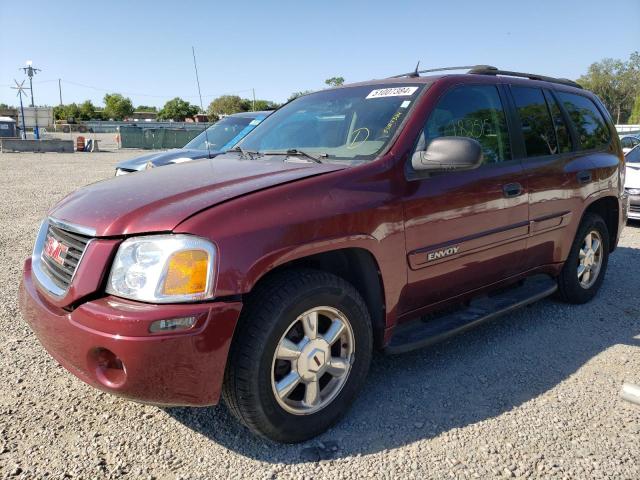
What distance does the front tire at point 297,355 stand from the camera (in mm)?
2301

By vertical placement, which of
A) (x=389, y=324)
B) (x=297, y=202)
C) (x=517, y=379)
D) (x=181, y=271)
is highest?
(x=297, y=202)

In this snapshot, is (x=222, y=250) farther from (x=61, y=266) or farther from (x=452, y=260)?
(x=452, y=260)

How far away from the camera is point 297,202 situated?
243 centimetres

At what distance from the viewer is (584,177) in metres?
4.19

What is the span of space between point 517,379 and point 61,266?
2.68 metres

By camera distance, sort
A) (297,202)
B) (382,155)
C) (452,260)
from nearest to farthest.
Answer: (297,202), (382,155), (452,260)

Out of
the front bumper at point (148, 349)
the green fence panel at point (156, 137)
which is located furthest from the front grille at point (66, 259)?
the green fence panel at point (156, 137)

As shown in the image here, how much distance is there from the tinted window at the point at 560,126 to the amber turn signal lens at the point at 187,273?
3158 mm

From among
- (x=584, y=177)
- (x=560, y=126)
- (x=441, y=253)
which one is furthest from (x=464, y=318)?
(x=560, y=126)

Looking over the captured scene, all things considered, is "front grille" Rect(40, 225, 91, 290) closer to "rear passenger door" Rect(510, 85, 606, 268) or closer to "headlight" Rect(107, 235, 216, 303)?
"headlight" Rect(107, 235, 216, 303)

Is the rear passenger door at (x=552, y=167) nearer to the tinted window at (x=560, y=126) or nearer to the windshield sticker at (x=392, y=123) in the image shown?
the tinted window at (x=560, y=126)

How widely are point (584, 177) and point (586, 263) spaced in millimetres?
826

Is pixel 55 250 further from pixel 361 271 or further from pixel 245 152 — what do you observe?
pixel 361 271

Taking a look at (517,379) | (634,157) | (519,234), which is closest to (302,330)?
(517,379)
